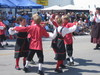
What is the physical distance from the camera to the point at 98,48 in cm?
1279

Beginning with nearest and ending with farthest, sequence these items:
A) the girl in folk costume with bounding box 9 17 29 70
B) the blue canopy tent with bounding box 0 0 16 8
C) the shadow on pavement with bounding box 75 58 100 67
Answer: the girl in folk costume with bounding box 9 17 29 70
the shadow on pavement with bounding box 75 58 100 67
the blue canopy tent with bounding box 0 0 16 8

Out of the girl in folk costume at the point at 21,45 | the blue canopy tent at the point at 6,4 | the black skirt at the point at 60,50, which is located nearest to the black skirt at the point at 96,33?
the black skirt at the point at 60,50

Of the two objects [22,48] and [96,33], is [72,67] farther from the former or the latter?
[96,33]

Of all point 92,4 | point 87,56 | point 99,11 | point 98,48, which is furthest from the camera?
point 92,4

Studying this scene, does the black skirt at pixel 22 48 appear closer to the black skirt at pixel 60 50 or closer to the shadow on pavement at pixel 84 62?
the black skirt at pixel 60 50

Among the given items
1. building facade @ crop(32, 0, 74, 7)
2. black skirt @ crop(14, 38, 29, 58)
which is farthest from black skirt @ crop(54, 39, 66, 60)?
building facade @ crop(32, 0, 74, 7)

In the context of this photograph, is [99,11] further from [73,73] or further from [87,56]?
[73,73]

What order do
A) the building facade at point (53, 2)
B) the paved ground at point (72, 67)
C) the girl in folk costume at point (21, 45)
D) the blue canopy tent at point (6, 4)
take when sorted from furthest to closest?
the building facade at point (53, 2) → the blue canopy tent at point (6, 4) → the girl in folk costume at point (21, 45) → the paved ground at point (72, 67)

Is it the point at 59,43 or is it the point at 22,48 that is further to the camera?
the point at 22,48

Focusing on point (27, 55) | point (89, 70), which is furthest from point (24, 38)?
point (89, 70)

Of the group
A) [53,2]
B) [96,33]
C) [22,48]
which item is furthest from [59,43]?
[53,2]

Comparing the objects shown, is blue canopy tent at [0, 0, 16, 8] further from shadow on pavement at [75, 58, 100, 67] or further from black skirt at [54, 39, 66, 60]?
black skirt at [54, 39, 66, 60]

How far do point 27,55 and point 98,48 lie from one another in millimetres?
5663

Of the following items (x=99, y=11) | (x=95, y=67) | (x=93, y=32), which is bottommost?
(x=95, y=67)
